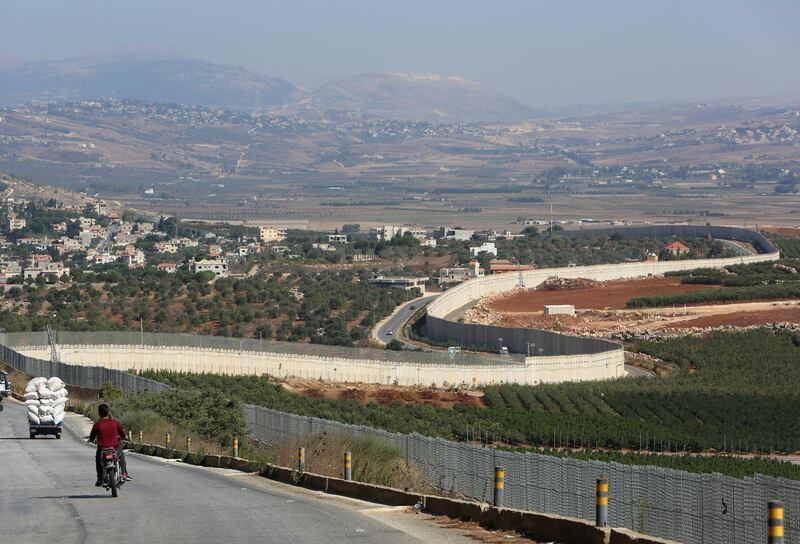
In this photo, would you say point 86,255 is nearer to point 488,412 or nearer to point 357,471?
point 488,412

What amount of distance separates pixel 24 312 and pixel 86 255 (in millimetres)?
84570

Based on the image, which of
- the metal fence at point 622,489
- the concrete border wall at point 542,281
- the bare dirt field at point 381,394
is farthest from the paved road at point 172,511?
the concrete border wall at point 542,281

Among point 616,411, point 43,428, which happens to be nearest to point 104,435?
point 43,428

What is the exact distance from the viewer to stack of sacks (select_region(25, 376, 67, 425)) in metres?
35.6

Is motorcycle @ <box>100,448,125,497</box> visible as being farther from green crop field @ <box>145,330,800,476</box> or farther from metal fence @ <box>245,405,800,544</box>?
green crop field @ <box>145,330,800,476</box>

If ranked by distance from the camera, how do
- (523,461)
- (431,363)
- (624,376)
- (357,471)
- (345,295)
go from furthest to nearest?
(345,295) < (624,376) < (431,363) < (357,471) < (523,461)

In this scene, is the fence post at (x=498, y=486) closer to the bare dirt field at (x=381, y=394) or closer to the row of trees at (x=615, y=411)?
the row of trees at (x=615, y=411)

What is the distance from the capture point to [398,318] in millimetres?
94312

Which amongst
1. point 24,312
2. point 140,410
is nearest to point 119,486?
point 140,410

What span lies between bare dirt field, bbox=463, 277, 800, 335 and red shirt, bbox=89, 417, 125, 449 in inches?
2490

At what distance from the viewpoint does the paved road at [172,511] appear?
17281 mm

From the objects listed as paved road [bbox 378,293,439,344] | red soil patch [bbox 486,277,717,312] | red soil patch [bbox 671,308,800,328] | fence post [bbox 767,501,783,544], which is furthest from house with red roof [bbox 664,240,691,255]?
fence post [bbox 767,501,783,544]

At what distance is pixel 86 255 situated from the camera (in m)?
175

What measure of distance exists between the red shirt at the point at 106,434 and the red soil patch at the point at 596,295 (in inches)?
2903
